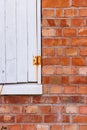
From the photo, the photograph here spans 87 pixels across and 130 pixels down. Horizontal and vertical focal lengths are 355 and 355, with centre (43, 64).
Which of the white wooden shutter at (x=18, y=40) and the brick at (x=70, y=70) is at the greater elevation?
the white wooden shutter at (x=18, y=40)

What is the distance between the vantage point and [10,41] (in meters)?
3.39

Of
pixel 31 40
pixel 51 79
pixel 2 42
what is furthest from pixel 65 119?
pixel 2 42

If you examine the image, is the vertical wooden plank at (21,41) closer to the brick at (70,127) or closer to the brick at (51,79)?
the brick at (51,79)

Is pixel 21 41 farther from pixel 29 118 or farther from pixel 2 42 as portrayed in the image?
pixel 29 118

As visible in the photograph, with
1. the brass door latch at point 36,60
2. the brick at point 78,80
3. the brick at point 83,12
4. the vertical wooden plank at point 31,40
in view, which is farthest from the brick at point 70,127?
the brick at point 83,12

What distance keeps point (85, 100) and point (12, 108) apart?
27.8 inches

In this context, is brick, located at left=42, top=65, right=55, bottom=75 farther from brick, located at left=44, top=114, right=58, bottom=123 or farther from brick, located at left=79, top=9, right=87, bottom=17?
brick, located at left=79, top=9, right=87, bottom=17

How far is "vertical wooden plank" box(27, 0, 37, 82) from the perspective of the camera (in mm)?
3361

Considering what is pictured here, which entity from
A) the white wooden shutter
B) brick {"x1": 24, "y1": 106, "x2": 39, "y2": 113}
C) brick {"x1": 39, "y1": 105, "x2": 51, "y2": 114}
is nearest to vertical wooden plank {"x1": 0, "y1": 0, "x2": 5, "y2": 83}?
the white wooden shutter

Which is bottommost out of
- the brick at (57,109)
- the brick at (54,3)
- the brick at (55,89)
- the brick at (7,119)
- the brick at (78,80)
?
the brick at (7,119)

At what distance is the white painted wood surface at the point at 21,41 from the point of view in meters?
3.37

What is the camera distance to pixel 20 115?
3.42 meters

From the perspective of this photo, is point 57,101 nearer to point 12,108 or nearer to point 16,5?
point 12,108

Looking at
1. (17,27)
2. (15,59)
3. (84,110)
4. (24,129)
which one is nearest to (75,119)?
(84,110)
